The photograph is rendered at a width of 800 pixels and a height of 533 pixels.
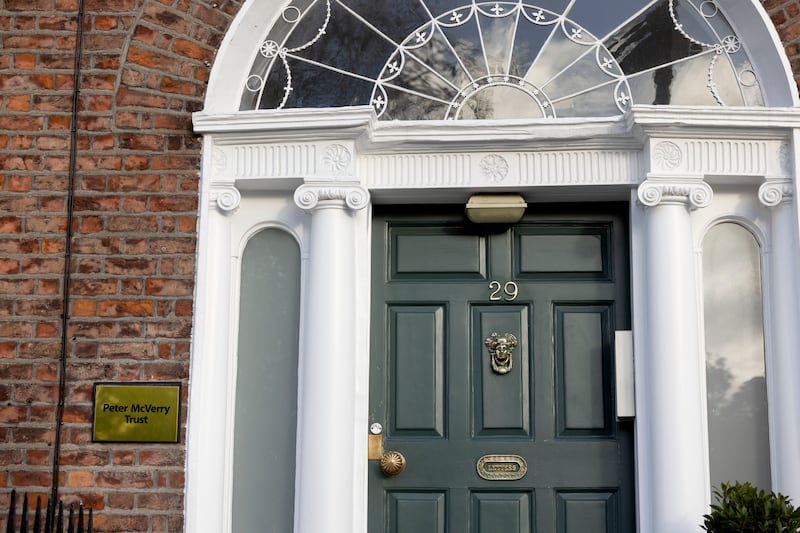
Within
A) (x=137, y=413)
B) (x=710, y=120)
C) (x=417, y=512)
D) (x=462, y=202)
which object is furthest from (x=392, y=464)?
(x=710, y=120)

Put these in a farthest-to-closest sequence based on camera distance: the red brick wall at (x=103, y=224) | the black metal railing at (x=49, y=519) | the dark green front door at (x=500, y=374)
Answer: the dark green front door at (x=500, y=374) < the red brick wall at (x=103, y=224) < the black metal railing at (x=49, y=519)

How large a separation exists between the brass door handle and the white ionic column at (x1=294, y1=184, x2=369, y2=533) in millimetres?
140

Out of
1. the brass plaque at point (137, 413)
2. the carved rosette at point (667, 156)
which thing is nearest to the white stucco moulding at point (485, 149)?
the carved rosette at point (667, 156)

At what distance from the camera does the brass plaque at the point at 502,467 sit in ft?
15.5

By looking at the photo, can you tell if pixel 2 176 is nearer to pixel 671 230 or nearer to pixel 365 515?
pixel 365 515

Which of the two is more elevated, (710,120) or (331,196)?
(710,120)

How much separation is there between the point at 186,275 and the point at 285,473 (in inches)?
40.4

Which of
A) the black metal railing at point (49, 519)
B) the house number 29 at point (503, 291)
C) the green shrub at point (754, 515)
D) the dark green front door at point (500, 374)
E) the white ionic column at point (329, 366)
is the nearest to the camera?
the green shrub at point (754, 515)

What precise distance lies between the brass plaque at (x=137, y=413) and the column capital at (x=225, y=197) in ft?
2.79

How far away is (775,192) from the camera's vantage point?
182 inches

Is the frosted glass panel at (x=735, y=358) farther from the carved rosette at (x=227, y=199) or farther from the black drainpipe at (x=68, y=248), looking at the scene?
the black drainpipe at (x=68, y=248)

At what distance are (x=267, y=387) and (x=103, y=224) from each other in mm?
1089

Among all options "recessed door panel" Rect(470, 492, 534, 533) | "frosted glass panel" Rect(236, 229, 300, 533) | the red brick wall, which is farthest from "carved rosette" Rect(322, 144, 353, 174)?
"recessed door panel" Rect(470, 492, 534, 533)

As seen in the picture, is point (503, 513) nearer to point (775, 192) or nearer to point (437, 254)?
point (437, 254)
